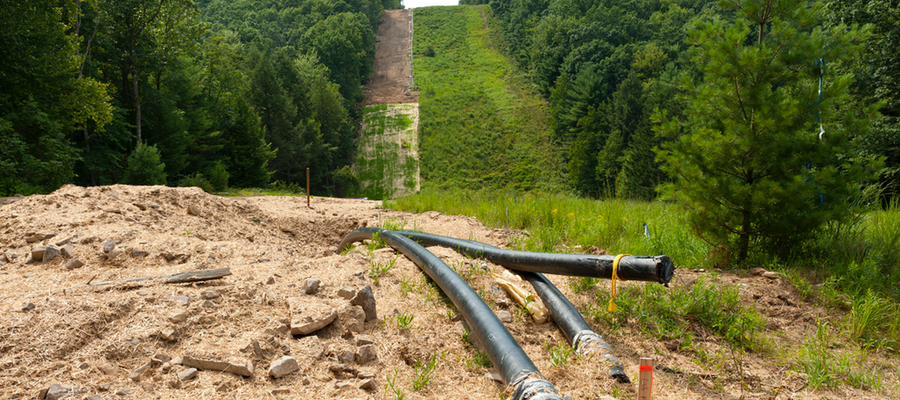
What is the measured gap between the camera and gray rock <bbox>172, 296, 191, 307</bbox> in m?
3.30

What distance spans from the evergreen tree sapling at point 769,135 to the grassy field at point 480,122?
91.7ft

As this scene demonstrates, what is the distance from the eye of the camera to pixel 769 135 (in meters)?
4.94

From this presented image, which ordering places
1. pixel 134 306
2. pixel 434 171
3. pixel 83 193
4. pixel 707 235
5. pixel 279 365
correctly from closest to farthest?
pixel 279 365
pixel 134 306
pixel 707 235
pixel 83 193
pixel 434 171

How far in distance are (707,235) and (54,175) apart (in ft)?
60.1

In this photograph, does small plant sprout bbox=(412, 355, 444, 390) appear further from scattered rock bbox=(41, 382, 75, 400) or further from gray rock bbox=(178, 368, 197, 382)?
scattered rock bbox=(41, 382, 75, 400)

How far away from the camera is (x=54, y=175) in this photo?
46.8 ft

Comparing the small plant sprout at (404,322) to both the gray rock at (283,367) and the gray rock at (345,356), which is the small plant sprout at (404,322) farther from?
the gray rock at (283,367)

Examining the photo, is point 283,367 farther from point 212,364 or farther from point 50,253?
point 50,253

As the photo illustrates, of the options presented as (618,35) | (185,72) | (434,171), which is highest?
(618,35)

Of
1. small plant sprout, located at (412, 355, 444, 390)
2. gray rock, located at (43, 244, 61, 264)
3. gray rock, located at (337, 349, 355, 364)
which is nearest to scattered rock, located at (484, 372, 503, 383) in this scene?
small plant sprout, located at (412, 355, 444, 390)

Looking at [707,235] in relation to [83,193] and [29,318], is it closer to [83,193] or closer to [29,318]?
[29,318]

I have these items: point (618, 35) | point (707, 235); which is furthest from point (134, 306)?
point (618, 35)

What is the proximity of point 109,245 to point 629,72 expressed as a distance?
49.9 meters

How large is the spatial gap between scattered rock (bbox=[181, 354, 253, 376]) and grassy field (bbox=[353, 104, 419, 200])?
36268mm
